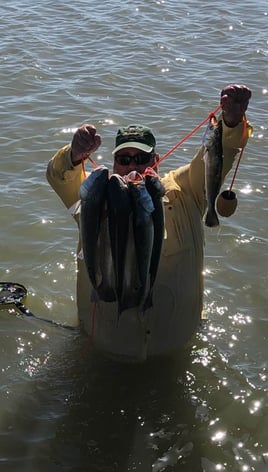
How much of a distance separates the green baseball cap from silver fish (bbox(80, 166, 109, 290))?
4.00 feet

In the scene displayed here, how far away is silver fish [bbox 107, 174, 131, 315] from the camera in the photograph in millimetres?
4359

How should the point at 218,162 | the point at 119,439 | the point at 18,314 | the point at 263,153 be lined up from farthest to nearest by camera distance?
the point at 263,153 < the point at 18,314 < the point at 119,439 < the point at 218,162

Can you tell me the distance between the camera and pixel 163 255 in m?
5.64

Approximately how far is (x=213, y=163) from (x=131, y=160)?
2.94ft

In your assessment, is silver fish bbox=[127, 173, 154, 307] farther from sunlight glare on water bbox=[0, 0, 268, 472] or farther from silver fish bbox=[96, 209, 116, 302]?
sunlight glare on water bbox=[0, 0, 268, 472]

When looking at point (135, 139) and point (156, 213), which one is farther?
point (135, 139)

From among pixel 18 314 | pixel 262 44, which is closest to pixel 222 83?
pixel 262 44

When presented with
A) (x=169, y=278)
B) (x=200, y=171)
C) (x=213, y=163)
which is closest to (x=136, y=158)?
(x=200, y=171)

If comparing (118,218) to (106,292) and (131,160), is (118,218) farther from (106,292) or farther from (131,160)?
(131,160)

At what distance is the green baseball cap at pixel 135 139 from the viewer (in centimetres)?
553

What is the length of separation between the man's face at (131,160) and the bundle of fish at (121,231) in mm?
899

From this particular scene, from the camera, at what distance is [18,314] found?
7117 mm

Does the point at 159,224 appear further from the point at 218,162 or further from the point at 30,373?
the point at 30,373

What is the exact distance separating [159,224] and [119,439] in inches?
81.9
